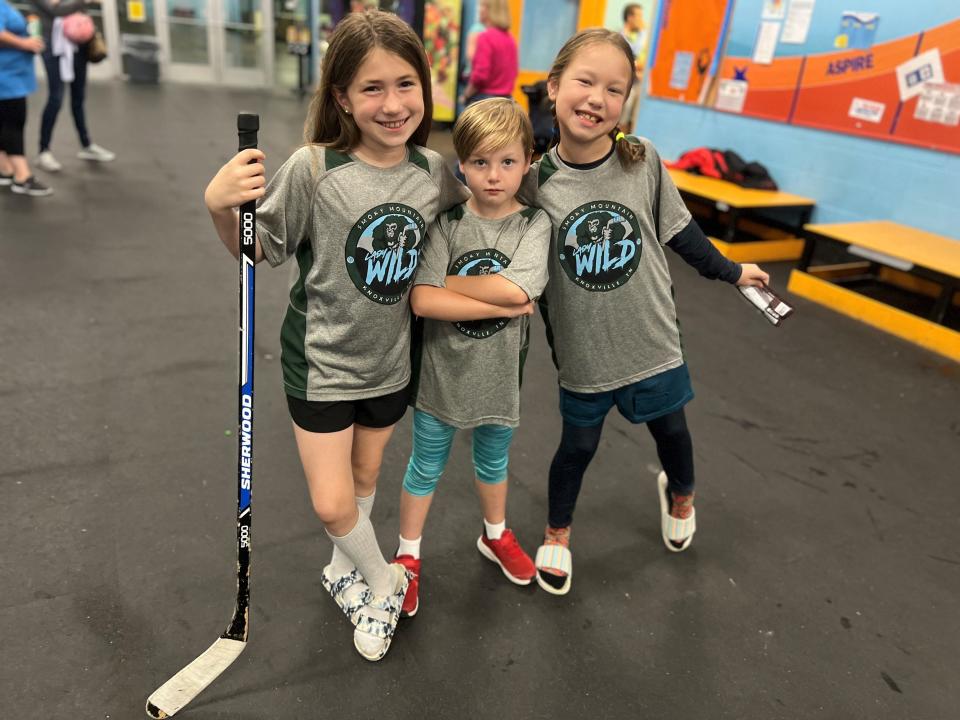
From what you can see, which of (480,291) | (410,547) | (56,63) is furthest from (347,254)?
(56,63)

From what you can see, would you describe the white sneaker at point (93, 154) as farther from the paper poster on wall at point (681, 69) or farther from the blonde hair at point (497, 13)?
the paper poster on wall at point (681, 69)

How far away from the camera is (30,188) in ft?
15.7

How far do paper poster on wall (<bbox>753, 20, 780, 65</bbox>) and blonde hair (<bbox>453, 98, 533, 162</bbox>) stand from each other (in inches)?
166

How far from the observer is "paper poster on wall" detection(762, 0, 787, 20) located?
4.76m

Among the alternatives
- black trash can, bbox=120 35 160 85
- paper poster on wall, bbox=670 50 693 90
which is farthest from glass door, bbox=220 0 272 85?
paper poster on wall, bbox=670 50 693 90

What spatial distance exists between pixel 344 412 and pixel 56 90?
4851mm

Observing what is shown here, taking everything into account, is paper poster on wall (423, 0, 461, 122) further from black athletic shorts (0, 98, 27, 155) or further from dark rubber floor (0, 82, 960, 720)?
dark rubber floor (0, 82, 960, 720)

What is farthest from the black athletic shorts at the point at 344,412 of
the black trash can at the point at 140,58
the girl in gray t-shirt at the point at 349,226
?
the black trash can at the point at 140,58

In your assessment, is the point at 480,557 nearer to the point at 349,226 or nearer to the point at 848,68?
the point at 349,226

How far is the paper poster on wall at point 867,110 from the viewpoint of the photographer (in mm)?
4266

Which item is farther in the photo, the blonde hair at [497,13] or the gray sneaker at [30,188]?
the blonde hair at [497,13]

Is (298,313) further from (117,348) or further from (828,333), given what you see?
(828,333)

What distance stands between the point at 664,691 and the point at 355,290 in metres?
1.11

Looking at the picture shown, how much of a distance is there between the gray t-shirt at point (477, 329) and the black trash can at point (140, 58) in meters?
10.8
